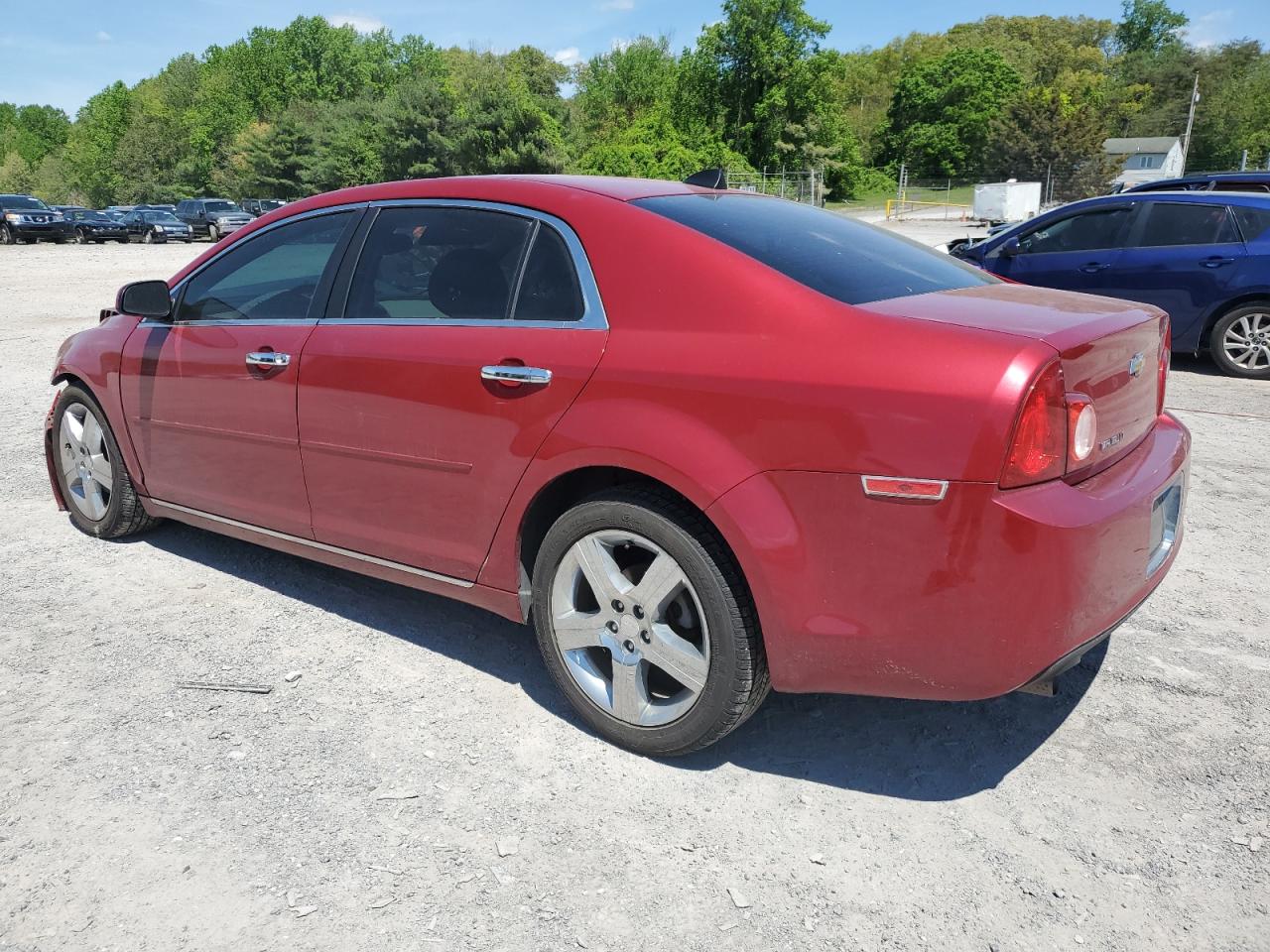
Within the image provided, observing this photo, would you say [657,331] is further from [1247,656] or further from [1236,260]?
[1236,260]

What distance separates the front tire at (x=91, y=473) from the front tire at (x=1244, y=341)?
874 cm

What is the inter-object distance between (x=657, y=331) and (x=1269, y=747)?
220 cm

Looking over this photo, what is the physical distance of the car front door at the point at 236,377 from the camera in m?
3.74

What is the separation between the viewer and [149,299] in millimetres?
4176

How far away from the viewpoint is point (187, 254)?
1235 inches

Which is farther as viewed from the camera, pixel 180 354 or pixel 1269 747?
pixel 180 354

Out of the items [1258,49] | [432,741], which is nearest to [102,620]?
[432,741]

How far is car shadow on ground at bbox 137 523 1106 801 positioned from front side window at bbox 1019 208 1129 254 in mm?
7183

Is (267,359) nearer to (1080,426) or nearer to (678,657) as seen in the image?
(678,657)

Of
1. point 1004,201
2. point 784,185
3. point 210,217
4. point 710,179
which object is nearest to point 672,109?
point 784,185

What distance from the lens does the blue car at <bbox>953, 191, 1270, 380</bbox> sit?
28.7 feet

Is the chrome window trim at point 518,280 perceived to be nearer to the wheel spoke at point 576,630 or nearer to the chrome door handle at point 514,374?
the chrome door handle at point 514,374

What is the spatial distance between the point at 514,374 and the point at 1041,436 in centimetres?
150

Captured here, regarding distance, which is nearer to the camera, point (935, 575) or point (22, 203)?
point (935, 575)
